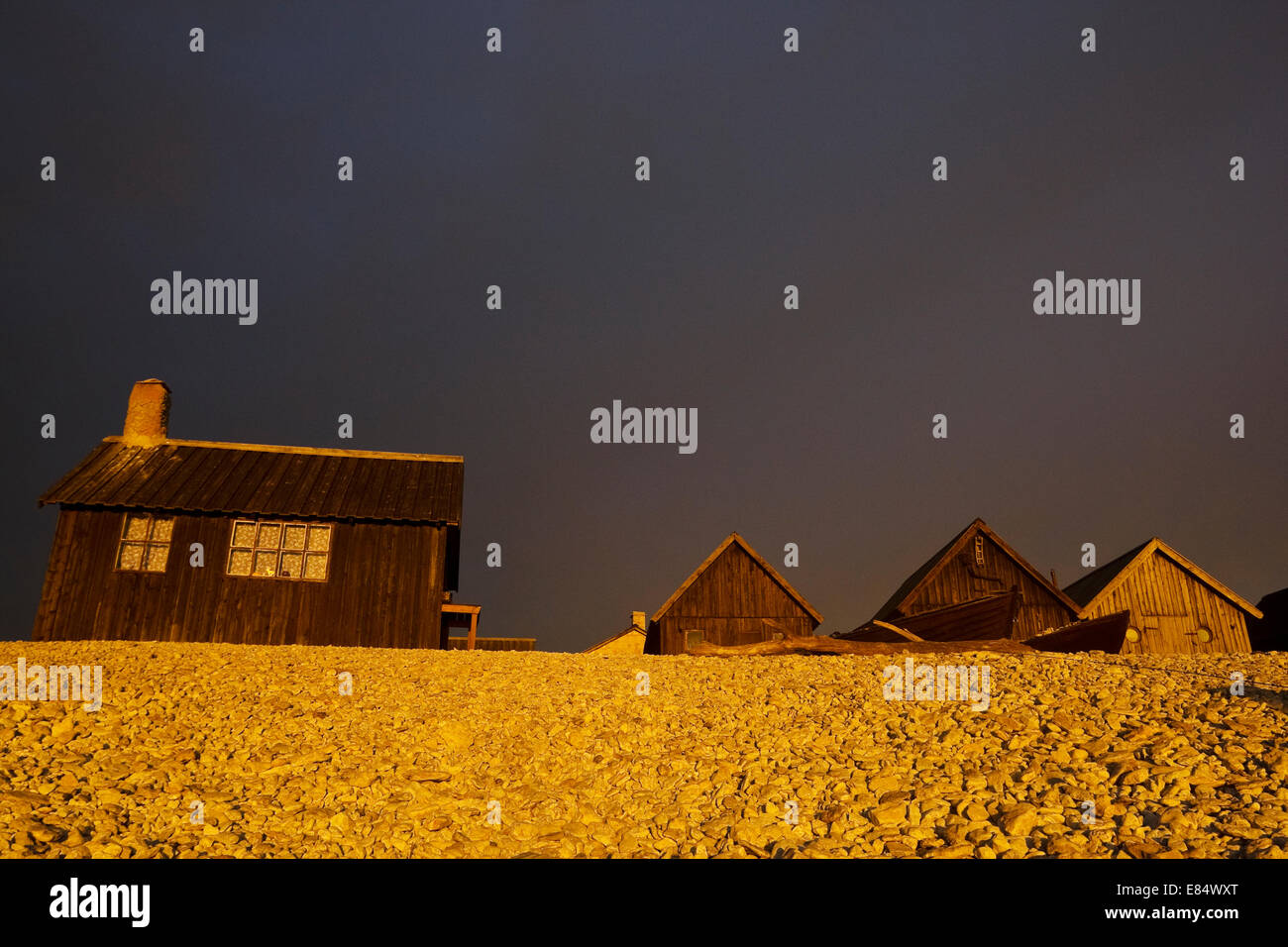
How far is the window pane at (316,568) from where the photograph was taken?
19406mm

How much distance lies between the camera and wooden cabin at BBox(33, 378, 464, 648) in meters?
18.7

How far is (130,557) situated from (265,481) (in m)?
3.73

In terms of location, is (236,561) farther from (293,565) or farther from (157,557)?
(157,557)

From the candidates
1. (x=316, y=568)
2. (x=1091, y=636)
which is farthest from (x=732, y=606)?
(x=316, y=568)

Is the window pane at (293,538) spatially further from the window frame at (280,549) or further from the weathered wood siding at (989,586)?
the weathered wood siding at (989,586)

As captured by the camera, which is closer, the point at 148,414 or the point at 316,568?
the point at 316,568

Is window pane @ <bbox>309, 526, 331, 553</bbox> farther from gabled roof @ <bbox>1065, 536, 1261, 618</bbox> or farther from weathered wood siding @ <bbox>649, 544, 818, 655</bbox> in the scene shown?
gabled roof @ <bbox>1065, 536, 1261, 618</bbox>

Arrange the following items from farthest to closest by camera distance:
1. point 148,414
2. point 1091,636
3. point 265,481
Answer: point 148,414
point 265,481
point 1091,636

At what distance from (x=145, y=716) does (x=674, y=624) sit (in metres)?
19.0

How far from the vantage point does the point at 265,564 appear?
19.4m

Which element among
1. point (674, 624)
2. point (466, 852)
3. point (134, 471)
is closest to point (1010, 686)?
point (466, 852)

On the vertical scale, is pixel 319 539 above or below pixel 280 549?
above
